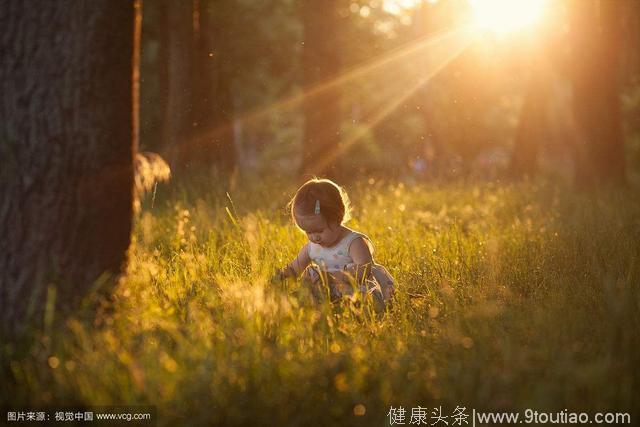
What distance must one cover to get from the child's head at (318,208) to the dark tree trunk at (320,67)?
6259 millimetres

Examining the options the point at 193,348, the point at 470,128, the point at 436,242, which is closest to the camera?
the point at 193,348

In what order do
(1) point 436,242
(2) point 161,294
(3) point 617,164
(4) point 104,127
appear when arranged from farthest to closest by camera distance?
(3) point 617,164, (1) point 436,242, (2) point 161,294, (4) point 104,127

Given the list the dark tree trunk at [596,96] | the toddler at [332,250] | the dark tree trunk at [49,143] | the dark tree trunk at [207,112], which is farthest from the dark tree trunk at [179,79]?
the dark tree trunk at [49,143]

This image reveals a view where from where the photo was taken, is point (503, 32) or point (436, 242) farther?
point (503, 32)

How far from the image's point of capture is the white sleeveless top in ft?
15.7

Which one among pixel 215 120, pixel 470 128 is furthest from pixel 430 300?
pixel 470 128

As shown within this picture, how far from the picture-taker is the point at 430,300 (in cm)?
450

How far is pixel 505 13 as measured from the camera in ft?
59.8

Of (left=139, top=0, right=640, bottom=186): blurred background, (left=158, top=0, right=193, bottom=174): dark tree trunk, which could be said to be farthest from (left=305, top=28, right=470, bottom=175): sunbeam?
(left=158, top=0, right=193, bottom=174): dark tree trunk

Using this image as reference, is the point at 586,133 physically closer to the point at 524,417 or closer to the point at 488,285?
the point at 488,285

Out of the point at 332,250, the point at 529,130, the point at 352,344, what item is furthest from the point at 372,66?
the point at 352,344

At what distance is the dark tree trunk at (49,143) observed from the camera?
369 centimetres

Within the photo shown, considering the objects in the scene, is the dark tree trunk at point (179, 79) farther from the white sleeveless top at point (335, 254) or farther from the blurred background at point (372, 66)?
the white sleeveless top at point (335, 254)

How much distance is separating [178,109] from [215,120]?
644mm
